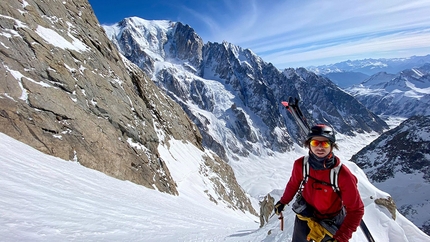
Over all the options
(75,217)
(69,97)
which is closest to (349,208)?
(75,217)

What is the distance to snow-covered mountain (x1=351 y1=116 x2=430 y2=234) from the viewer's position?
324ft

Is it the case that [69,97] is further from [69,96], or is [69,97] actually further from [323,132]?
[323,132]

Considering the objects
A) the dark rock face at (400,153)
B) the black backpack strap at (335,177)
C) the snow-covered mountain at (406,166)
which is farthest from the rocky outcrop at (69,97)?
the dark rock face at (400,153)

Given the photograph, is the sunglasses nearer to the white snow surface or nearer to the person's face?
the person's face

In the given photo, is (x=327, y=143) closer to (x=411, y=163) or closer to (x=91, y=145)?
(x=91, y=145)

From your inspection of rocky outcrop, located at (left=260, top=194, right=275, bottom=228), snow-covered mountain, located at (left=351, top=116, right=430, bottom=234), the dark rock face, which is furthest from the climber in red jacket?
the dark rock face

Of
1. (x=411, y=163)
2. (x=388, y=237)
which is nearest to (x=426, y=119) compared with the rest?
(x=411, y=163)

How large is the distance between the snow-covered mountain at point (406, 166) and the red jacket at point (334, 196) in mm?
103338

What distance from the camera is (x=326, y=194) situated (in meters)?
4.77

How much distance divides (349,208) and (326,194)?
1.46ft

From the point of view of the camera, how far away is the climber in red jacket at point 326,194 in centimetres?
442

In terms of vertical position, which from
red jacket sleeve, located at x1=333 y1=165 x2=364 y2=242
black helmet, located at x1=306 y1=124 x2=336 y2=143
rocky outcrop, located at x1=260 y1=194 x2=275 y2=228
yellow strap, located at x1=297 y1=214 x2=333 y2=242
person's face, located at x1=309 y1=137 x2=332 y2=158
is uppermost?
black helmet, located at x1=306 y1=124 x2=336 y2=143

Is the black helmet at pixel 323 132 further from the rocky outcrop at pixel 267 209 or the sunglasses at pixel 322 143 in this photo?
the rocky outcrop at pixel 267 209

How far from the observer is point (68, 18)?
2989 centimetres
